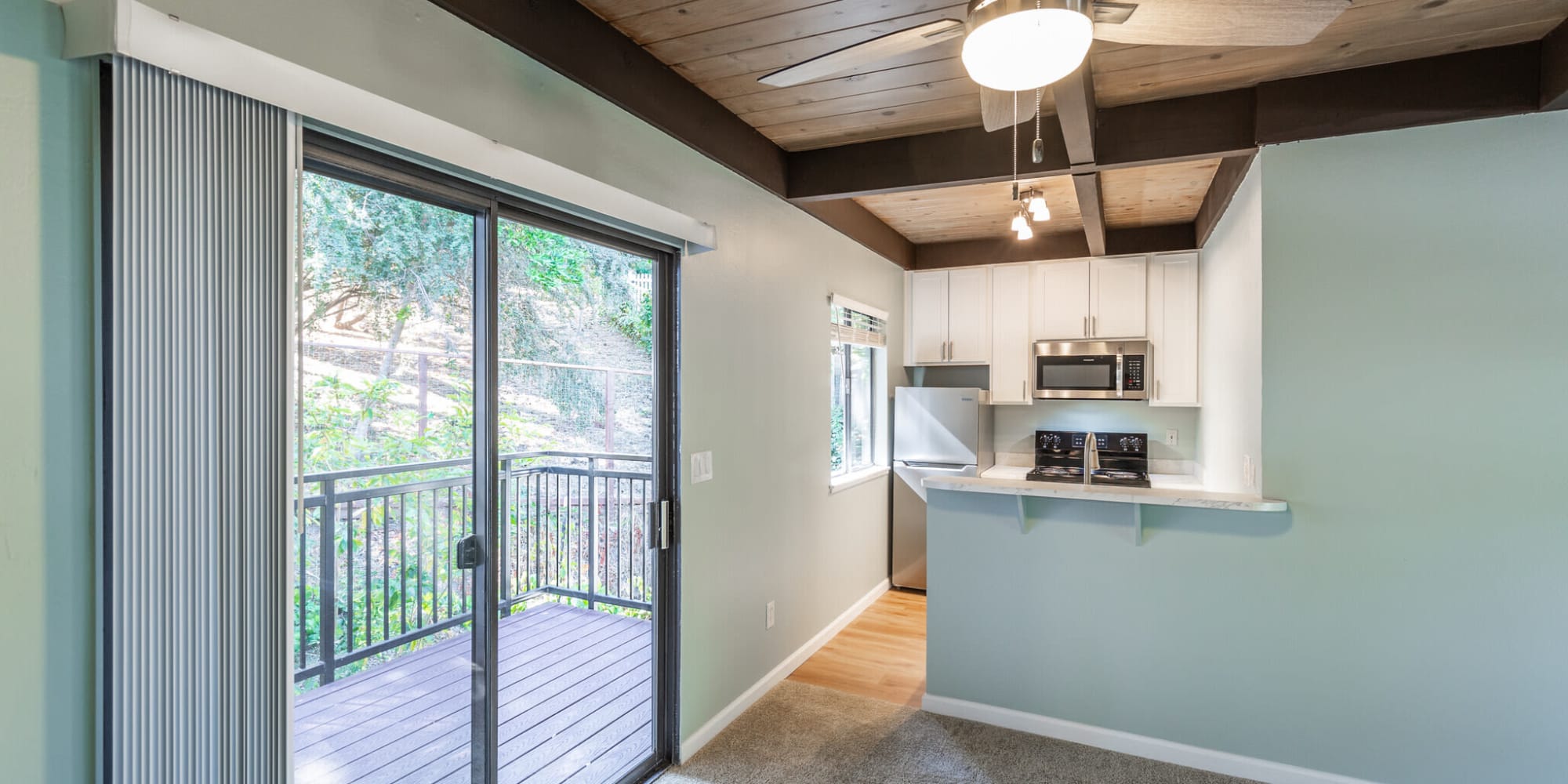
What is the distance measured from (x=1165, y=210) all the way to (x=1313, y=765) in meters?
Result: 2.86

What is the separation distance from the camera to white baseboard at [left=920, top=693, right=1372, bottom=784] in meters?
2.49

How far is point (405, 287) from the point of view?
172cm

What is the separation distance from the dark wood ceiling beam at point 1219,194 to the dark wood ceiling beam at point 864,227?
5.77 feet

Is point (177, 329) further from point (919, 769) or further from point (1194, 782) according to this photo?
point (1194, 782)

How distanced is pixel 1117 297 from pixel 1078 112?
259 cm

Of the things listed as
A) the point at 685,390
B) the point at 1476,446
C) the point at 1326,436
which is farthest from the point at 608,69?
the point at 1476,446

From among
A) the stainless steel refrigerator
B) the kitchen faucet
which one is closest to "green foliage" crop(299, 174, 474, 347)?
the kitchen faucet

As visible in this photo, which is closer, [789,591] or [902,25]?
[902,25]

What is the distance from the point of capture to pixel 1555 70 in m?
2.08

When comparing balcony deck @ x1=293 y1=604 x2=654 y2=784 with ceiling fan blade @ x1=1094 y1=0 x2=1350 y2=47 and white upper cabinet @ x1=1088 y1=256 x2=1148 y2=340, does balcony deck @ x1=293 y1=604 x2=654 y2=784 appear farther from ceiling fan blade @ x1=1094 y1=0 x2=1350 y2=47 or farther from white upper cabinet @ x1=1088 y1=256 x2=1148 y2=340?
white upper cabinet @ x1=1088 y1=256 x2=1148 y2=340

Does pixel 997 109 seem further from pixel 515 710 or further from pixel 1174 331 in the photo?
pixel 1174 331

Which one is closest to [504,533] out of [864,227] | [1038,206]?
[1038,206]

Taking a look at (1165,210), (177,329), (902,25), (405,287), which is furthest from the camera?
(1165,210)

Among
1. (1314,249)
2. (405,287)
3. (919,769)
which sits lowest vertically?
(919,769)
